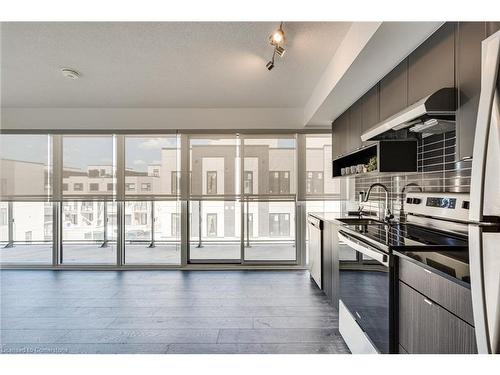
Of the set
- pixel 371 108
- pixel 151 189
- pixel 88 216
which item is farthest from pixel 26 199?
pixel 371 108

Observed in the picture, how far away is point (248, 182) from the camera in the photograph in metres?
4.44

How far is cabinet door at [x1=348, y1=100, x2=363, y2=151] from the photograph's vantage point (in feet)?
10.0

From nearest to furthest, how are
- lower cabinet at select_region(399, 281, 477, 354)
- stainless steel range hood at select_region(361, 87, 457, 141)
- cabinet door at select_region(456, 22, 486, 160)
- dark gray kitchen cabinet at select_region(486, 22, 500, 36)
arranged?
dark gray kitchen cabinet at select_region(486, 22, 500, 36) < lower cabinet at select_region(399, 281, 477, 354) < cabinet door at select_region(456, 22, 486, 160) < stainless steel range hood at select_region(361, 87, 457, 141)

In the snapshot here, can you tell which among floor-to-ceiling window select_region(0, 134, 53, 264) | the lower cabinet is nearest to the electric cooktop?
the lower cabinet

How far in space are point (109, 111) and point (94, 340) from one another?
334 cm

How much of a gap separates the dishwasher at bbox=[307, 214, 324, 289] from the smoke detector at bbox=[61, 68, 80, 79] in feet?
10.5

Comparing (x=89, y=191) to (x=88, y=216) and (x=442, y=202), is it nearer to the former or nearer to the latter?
(x=88, y=216)

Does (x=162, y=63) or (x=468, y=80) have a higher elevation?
(x=162, y=63)

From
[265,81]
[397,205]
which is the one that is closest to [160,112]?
[265,81]

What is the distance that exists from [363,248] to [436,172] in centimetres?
98

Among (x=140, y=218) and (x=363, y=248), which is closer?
(x=363, y=248)

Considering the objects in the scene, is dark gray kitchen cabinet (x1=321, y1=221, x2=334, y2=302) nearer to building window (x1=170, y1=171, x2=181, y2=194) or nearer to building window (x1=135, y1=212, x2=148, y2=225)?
building window (x1=170, y1=171, x2=181, y2=194)

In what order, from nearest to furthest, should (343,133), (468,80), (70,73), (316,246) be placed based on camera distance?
1. (468,80)
2. (70,73)
3. (316,246)
4. (343,133)
